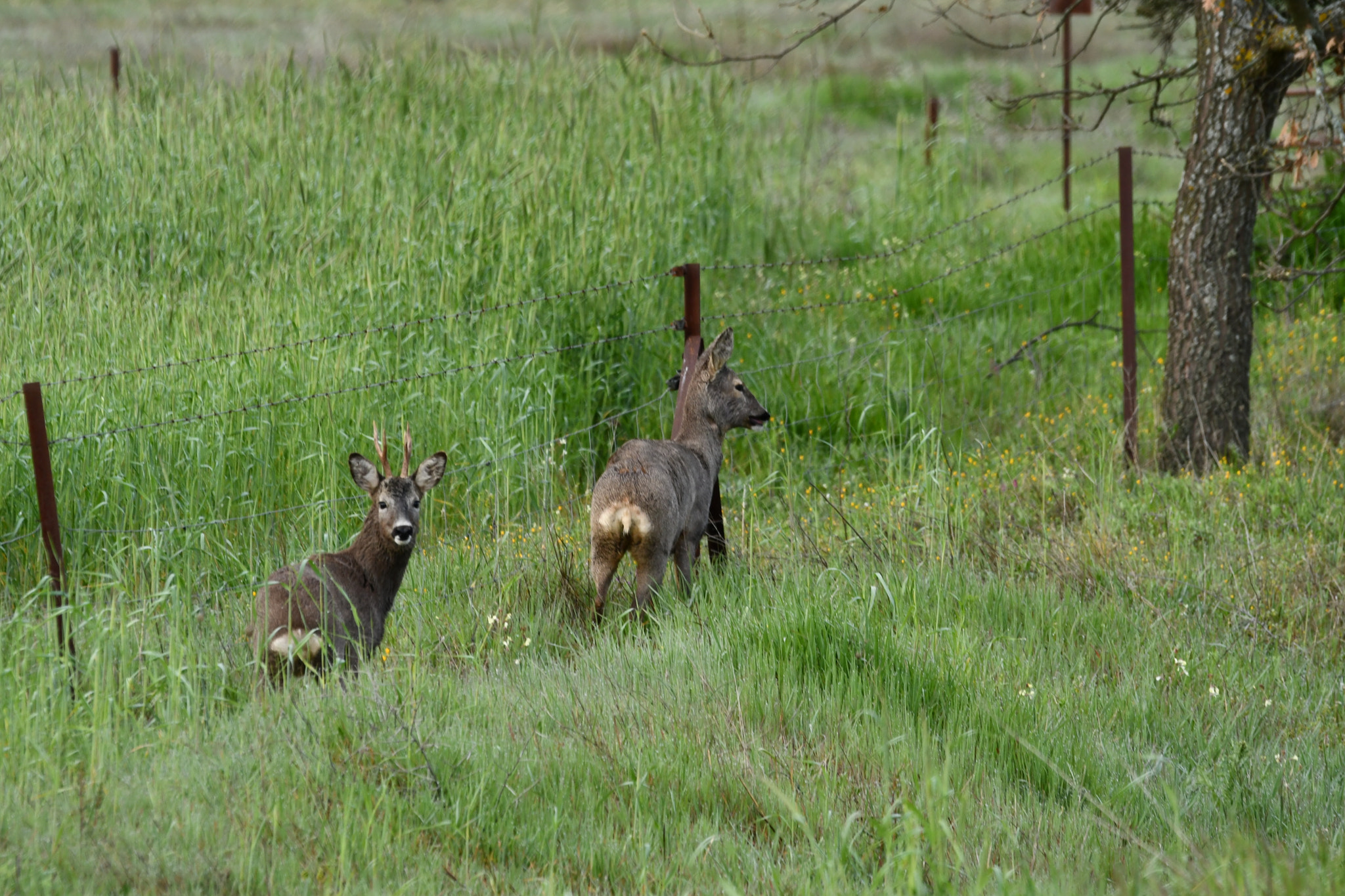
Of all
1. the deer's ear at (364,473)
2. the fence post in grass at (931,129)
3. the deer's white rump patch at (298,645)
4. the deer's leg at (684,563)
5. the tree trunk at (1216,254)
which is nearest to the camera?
the deer's white rump patch at (298,645)

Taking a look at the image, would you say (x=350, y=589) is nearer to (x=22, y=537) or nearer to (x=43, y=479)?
(x=43, y=479)

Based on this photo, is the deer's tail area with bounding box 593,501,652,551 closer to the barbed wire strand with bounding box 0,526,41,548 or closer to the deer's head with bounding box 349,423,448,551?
the deer's head with bounding box 349,423,448,551

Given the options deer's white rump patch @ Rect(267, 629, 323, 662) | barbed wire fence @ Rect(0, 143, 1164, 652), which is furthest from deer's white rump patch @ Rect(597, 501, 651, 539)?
deer's white rump patch @ Rect(267, 629, 323, 662)

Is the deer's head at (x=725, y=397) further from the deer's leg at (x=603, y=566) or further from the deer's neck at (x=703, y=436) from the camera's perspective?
the deer's leg at (x=603, y=566)

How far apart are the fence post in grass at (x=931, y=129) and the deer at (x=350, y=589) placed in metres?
9.17

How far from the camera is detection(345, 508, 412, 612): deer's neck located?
495 cm

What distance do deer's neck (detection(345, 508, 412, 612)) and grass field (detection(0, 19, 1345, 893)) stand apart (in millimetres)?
223

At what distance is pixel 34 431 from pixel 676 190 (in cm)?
625

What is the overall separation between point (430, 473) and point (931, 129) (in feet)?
33.4

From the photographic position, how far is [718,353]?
6.00 meters

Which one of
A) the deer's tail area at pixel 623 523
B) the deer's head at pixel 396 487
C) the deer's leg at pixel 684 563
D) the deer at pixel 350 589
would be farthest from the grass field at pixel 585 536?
the deer's head at pixel 396 487

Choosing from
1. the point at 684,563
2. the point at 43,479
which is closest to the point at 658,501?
the point at 684,563

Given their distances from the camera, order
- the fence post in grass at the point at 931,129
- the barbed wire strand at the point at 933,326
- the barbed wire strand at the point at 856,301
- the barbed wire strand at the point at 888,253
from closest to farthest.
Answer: the barbed wire strand at the point at 888,253 → the barbed wire strand at the point at 856,301 → the barbed wire strand at the point at 933,326 → the fence post in grass at the point at 931,129

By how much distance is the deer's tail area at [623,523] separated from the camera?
5191 millimetres
